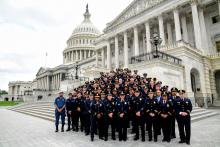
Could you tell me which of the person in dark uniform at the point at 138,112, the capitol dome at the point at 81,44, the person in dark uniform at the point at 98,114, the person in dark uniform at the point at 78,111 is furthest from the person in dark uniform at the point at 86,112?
the capitol dome at the point at 81,44

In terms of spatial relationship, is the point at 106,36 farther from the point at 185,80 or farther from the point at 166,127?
the point at 166,127

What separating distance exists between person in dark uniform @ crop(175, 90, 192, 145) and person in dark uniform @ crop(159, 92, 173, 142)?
33cm

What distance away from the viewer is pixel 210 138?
759 centimetres

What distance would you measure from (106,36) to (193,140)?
122 feet

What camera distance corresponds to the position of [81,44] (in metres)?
102

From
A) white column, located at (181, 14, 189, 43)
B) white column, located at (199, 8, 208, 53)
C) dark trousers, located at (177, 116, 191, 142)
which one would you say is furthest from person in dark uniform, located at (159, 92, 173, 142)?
white column, located at (181, 14, 189, 43)

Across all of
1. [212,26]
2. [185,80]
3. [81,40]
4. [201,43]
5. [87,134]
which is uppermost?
[81,40]

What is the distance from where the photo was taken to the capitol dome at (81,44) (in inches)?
3925

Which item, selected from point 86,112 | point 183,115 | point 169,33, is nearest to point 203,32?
point 169,33

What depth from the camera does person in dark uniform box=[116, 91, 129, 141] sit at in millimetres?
7648

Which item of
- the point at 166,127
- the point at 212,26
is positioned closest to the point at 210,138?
the point at 166,127

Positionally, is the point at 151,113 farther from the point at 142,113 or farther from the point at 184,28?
the point at 184,28

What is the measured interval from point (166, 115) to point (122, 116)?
6.24 ft

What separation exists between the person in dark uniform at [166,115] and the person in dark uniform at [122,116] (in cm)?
154
